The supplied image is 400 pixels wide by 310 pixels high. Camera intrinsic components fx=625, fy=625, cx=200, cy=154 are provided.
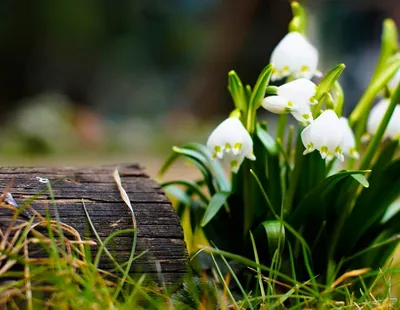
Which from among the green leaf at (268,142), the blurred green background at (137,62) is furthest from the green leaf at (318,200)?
the blurred green background at (137,62)

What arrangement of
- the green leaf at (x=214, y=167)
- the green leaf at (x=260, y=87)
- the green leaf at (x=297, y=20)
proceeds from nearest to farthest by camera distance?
the green leaf at (x=260, y=87), the green leaf at (x=297, y=20), the green leaf at (x=214, y=167)

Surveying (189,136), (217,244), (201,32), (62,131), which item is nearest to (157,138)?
(189,136)

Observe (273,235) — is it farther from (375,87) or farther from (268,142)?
(375,87)

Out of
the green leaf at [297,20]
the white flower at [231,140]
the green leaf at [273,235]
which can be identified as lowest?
the green leaf at [273,235]

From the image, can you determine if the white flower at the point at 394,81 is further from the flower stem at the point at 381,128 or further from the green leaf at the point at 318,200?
the green leaf at the point at 318,200

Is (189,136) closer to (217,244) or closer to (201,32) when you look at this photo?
(201,32)

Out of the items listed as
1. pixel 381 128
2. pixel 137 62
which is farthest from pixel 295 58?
pixel 137 62
